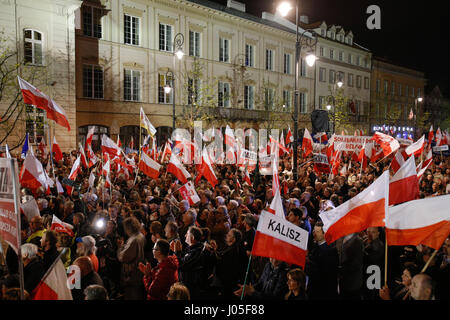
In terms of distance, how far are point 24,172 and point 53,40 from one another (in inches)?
736

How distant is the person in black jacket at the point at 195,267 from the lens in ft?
18.4

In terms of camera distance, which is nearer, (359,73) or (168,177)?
(168,177)

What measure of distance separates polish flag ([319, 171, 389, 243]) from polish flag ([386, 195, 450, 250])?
16 centimetres

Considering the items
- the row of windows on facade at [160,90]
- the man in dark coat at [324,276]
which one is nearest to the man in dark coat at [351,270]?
the man in dark coat at [324,276]

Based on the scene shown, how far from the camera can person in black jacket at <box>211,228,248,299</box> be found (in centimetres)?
568

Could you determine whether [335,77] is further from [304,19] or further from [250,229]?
[250,229]

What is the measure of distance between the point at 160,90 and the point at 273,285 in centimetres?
2959

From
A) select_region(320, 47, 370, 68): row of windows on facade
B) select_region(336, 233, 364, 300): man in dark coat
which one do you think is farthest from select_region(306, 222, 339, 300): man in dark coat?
select_region(320, 47, 370, 68): row of windows on facade

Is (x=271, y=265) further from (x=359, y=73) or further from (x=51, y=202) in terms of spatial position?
(x=359, y=73)

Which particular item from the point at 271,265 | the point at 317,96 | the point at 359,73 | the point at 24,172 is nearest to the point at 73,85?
the point at 24,172

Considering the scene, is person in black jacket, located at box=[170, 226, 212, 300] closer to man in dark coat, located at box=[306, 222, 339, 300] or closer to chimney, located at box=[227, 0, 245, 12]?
man in dark coat, located at box=[306, 222, 339, 300]

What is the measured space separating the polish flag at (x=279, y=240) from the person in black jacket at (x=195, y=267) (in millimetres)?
1180

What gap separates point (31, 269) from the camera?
493cm
